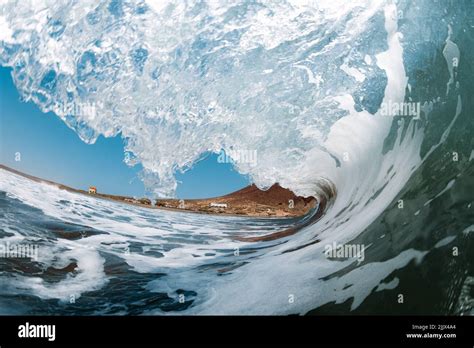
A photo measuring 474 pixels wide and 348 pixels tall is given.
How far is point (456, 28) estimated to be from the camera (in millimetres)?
6902

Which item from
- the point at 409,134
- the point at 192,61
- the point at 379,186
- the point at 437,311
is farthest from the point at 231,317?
the point at 192,61

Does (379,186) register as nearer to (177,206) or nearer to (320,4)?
(320,4)

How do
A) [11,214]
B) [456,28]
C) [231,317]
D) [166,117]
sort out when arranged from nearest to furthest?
[231,317] < [456,28] < [166,117] < [11,214]

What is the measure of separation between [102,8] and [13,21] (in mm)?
1577

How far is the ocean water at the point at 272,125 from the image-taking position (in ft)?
19.9

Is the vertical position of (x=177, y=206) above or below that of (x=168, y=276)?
above

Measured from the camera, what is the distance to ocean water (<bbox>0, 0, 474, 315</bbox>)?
19.9 feet

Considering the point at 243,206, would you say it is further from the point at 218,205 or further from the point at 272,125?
the point at 272,125

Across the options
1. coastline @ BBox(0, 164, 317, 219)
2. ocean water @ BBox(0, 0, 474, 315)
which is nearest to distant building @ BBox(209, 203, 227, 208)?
coastline @ BBox(0, 164, 317, 219)

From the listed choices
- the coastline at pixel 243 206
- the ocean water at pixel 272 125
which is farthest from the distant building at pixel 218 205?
the ocean water at pixel 272 125

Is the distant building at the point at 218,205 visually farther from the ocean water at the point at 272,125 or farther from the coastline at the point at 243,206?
the ocean water at the point at 272,125

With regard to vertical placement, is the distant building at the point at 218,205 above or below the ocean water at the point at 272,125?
above

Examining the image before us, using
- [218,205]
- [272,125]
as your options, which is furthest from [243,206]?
[272,125]

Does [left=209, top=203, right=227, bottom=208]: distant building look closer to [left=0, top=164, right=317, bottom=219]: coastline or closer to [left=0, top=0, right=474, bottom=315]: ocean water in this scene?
[left=0, top=164, right=317, bottom=219]: coastline
